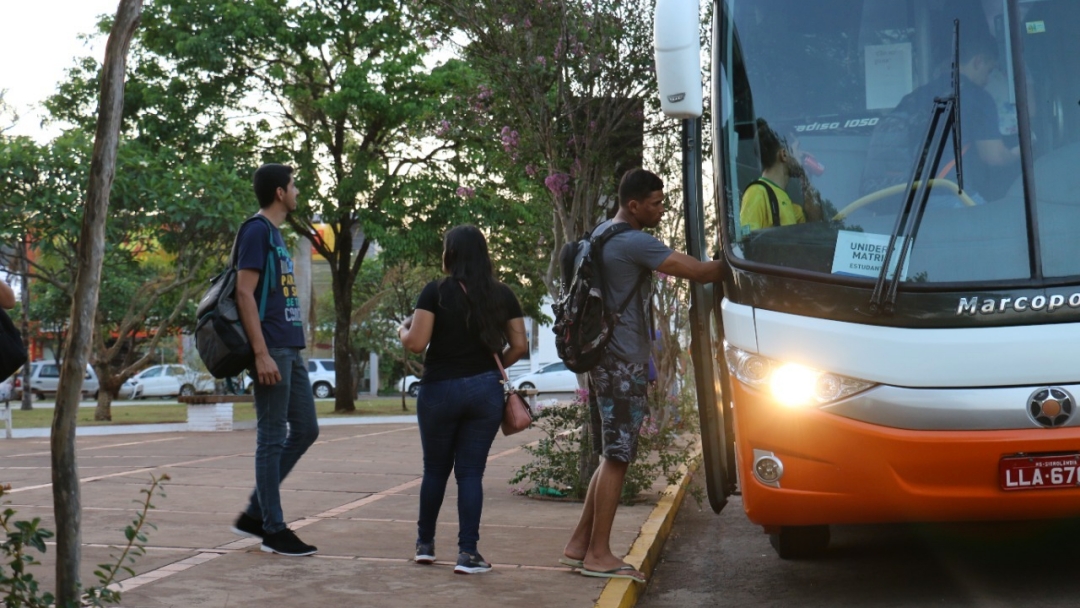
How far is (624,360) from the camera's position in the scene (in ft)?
20.0

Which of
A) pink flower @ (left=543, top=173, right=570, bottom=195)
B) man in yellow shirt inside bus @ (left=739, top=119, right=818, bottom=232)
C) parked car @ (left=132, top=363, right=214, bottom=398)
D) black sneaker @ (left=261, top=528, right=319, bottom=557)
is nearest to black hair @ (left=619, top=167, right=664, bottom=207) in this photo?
man in yellow shirt inside bus @ (left=739, top=119, right=818, bottom=232)

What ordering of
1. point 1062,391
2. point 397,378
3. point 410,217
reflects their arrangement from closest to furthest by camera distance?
1. point 1062,391
2. point 410,217
3. point 397,378

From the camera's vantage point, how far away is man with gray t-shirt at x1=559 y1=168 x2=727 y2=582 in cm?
609

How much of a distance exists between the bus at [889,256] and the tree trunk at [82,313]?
98.0 inches

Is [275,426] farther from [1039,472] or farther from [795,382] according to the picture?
[1039,472]

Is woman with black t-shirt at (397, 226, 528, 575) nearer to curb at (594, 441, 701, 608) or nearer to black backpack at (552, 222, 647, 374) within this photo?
black backpack at (552, 222, 647, 374)

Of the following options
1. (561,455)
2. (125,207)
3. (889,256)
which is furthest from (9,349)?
(125,207)

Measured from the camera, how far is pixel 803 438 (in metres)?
5.41

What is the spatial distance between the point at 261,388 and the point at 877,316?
9.72 ft

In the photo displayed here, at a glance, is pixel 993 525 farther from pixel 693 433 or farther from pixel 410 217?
pixel 410 217

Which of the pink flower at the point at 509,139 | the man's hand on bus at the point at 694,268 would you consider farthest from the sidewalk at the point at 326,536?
the pink flower at the point at 509,139

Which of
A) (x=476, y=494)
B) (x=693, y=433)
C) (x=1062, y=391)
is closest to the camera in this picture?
(x=1062, y=391)

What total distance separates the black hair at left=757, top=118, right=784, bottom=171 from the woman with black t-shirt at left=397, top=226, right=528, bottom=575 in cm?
137

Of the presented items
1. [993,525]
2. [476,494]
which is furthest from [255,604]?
[993,525]
